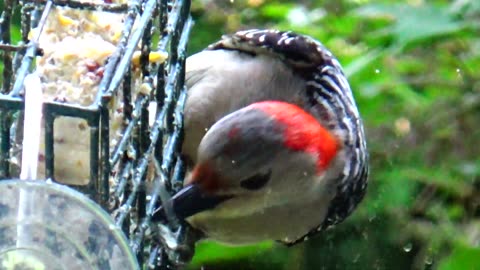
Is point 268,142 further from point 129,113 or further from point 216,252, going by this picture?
point 216,252

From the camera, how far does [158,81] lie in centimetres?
264

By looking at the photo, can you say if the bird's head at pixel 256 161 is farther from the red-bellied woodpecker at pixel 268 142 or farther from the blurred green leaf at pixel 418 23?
the blurred green leaf at pixel 418 23

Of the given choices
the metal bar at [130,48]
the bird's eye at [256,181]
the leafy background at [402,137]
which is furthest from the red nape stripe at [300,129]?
the leafy background at [402,137]

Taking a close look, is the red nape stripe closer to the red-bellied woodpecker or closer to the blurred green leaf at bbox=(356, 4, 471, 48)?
the red-bellied woodpecker

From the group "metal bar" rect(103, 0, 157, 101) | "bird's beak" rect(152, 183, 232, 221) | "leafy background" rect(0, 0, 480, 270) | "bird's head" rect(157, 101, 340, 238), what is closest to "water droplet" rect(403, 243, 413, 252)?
"leafy background" rect(0, 0, 480, 270)

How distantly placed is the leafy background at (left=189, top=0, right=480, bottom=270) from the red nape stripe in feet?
2.78

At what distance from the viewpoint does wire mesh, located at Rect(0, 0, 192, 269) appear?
6.44ft

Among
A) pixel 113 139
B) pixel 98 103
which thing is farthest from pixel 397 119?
pixel 98 103

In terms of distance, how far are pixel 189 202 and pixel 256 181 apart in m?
0.28

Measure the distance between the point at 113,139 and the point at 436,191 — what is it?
2.62 meters

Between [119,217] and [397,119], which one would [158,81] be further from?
[397,119]

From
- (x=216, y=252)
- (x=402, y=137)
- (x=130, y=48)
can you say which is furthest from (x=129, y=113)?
(x=402, y=137)

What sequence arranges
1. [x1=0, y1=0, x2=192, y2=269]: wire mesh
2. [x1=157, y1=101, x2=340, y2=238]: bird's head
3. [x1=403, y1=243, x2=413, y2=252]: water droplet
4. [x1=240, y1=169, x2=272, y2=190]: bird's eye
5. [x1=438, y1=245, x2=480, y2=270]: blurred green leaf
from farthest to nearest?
[x1=403, y1=243, x2=413, y2=252]: water droplet
[x1=438, y1=245, x2=480, y2=270]: blurred green leaf
[x1=240, y1=169, x2=272, y2=190]: bird's eye
[x1=157, y1=101, x2=340, y2=238]: bird's head
[x1=0, y1=0, x2=192, y2=269]: wire mesh

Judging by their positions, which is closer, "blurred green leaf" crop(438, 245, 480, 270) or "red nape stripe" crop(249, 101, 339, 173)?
"red nape stripe" crop(249, 101, 339, 173)
